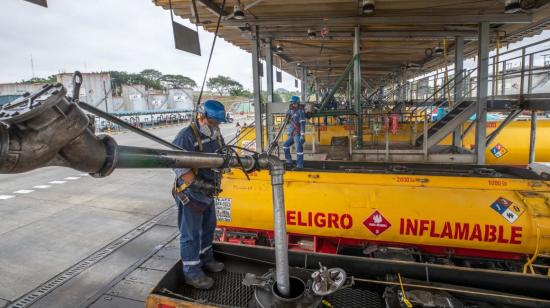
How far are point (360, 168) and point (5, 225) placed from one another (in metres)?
7.50

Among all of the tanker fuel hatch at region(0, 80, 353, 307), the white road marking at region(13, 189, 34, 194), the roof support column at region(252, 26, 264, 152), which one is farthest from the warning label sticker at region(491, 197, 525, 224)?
the white road marking at region(13, 189, 34, 194)

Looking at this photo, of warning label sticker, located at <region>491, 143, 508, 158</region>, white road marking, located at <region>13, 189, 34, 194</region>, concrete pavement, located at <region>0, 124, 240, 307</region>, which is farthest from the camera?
warning label sticker, located at <region>491, 143, 508, 158</region>

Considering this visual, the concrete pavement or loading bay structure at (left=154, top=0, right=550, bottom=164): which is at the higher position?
loading bay structure at (left=154, top=0, right=550, bottom=164)

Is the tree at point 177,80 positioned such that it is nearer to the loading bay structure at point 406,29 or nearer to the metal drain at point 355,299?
the loading bay structure at point 406,29

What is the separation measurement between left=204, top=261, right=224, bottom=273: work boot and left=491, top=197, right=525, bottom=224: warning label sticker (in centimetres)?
339

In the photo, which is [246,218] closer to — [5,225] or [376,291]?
[376,291]

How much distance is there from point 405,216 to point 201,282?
265 cm

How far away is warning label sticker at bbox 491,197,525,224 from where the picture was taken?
3.99m

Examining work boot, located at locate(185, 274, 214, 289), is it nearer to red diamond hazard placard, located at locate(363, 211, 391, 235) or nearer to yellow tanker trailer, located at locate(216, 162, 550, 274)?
yellow tanker trailer, located at locate(216, 162, 550, 274)

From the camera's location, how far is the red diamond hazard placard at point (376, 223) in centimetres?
427

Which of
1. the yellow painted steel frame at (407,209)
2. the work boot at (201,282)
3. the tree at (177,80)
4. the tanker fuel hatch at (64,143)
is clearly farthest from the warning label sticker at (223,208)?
the tree at (177,80)

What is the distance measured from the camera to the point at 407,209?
168 inches

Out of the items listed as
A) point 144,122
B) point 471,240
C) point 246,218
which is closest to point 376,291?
point 471,240

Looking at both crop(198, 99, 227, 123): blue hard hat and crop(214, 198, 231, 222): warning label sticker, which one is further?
crop(214, 198, 231, 222): warning label sticker
